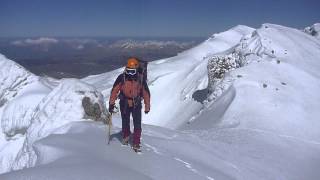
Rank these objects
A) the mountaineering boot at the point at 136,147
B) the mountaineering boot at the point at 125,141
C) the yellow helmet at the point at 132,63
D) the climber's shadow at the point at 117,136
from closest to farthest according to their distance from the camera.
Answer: the yellow helmet at the point at 132,63 → the mountaineering boot at the point at 136,147 → the mountaineering boot at the point at 125,141 → the climber's shadow at the point at 117,136

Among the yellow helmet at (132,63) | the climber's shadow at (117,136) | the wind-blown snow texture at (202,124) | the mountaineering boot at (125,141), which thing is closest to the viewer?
the wind-blown snow texture at (202,124)

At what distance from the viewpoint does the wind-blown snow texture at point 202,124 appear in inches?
466

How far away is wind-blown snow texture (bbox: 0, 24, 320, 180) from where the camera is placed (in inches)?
466

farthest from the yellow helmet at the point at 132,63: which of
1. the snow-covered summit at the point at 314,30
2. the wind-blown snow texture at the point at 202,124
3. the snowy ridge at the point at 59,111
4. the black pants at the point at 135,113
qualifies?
the snow-covered summit at the point at 314,30

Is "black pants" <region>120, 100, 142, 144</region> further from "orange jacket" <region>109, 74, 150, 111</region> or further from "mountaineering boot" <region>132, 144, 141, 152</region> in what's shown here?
"orange jacket" <region>109, 74, 150, 111</region>

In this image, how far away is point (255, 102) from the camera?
2238 cm

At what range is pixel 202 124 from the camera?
2289 cm

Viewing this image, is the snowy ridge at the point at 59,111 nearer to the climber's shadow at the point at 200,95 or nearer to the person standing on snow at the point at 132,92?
the person standing on snow at the point at 132,92

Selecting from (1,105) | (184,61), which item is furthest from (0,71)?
(184,61)

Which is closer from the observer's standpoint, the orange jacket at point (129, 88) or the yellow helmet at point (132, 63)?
the yellow helmet at point (132, 63)

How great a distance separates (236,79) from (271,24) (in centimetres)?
835

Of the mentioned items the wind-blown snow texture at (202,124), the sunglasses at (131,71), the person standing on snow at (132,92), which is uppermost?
the sunglasses at (131,71)

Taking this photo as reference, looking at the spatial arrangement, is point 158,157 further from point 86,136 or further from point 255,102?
point 255,102

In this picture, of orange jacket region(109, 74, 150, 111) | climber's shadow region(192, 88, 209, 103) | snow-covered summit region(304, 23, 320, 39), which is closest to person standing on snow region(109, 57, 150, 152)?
orange jacket region(109, 74, 150, 111)
